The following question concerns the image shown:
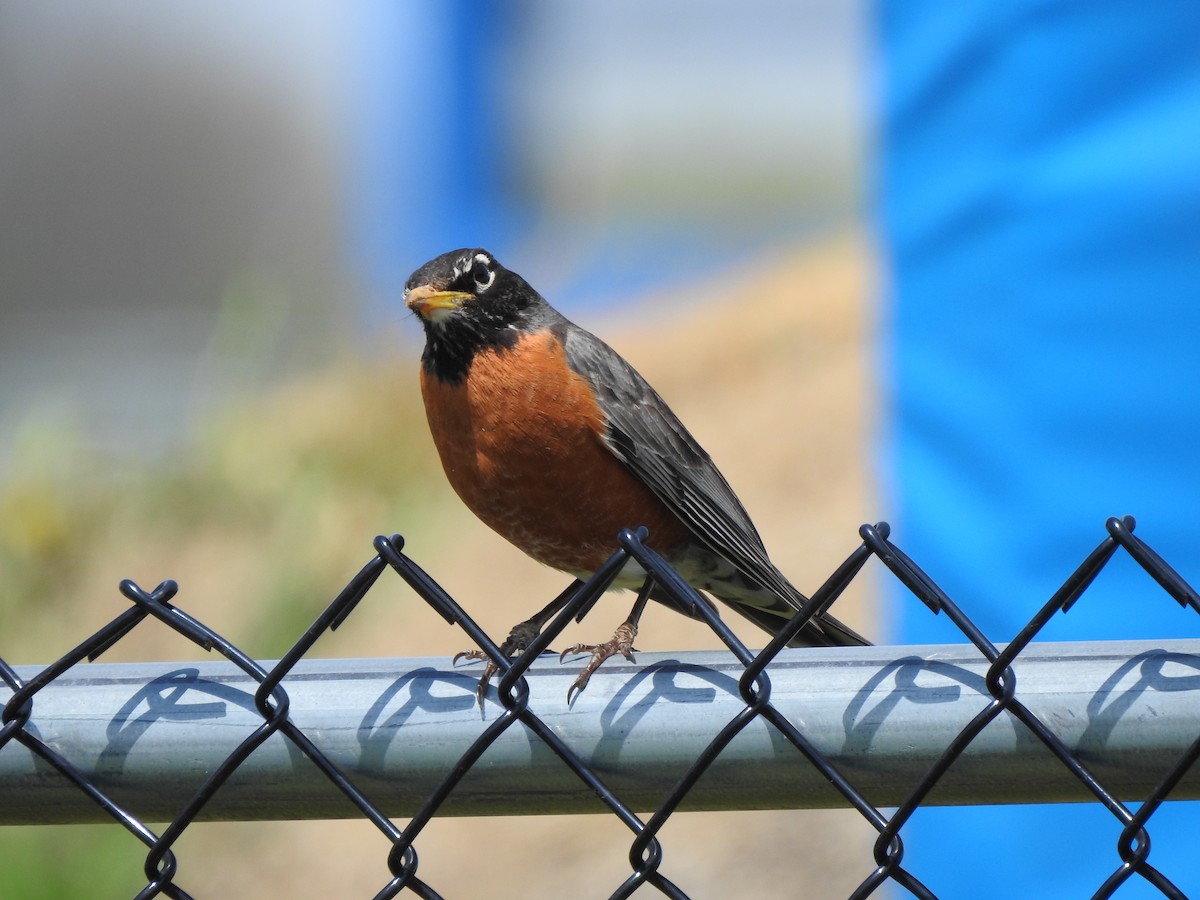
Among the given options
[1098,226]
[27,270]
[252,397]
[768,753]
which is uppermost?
[27,270]

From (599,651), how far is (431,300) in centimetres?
122

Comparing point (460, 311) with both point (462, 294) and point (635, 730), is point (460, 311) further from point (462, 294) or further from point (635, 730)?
point (635, 730)

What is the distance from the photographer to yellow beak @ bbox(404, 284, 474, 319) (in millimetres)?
3078

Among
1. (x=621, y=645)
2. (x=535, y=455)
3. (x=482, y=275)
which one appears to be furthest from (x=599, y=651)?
(x=482, y=275)

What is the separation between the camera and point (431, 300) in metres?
3.10

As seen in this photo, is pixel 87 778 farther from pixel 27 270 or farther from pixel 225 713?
pixel 27 270

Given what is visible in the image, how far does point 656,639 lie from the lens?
7.66 meters

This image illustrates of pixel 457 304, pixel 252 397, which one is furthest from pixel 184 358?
pixel 457 304

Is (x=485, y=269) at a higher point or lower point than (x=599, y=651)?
higher

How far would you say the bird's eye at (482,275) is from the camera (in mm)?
3240

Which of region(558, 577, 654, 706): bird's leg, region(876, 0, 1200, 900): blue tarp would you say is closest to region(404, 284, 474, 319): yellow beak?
region(558, 577, 654, 706): bird's leg

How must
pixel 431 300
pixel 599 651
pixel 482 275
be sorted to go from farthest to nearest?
pixel 482 275 < pixel 431 300 < pixel 599 651

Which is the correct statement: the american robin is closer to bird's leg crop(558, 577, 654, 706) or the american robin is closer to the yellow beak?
the yellow beak

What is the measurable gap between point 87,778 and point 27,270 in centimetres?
2092
